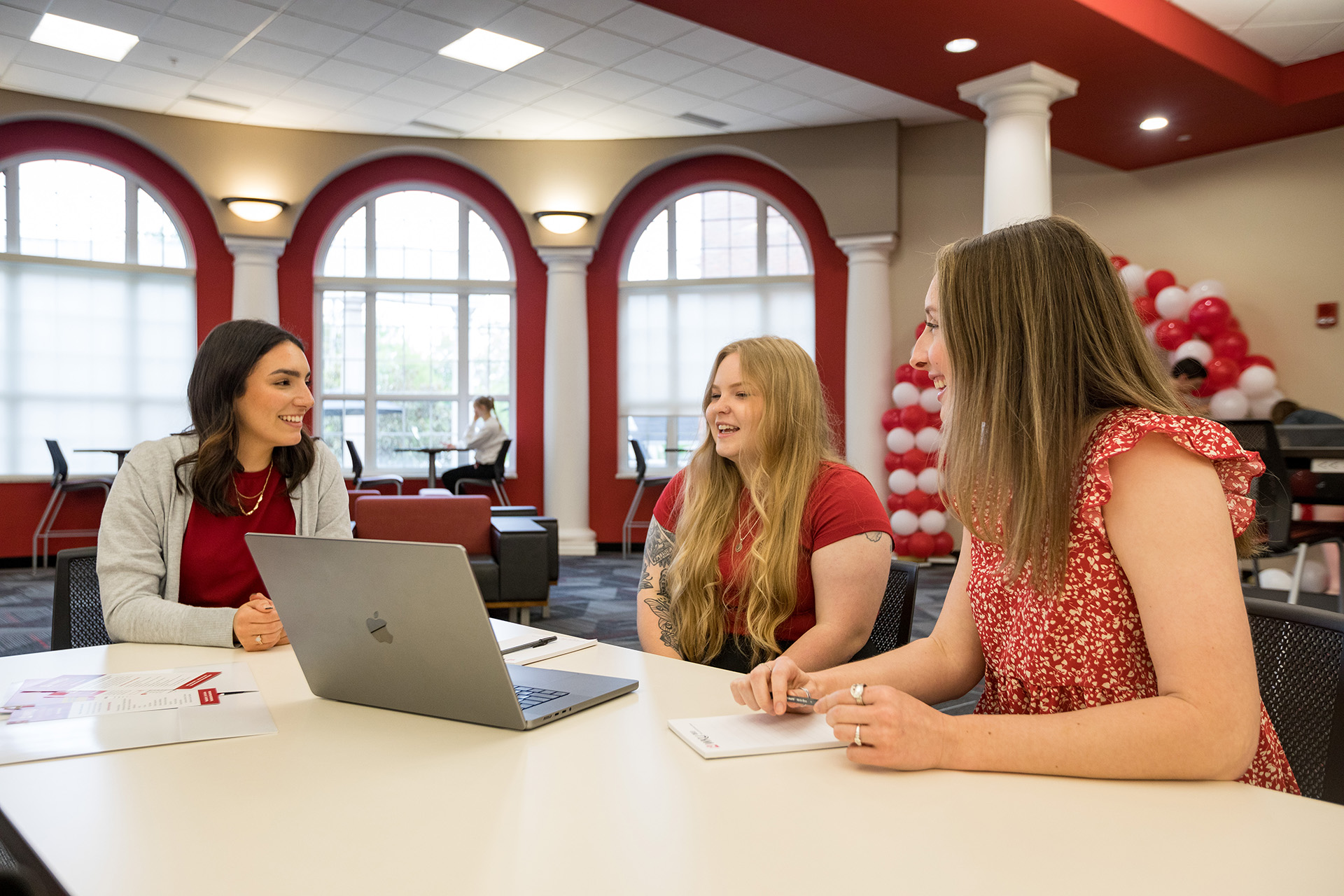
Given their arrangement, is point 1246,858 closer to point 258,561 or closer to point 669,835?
point 669,835

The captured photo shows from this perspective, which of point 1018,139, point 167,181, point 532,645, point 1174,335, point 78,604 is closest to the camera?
point 532,645

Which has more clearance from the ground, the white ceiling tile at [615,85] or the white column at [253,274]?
the white ceiling tile at [615,85]

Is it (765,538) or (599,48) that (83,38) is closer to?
(599,48)

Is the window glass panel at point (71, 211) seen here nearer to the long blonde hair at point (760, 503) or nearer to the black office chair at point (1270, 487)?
the long blonde hair at point (760, 503)

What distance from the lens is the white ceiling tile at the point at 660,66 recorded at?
5.80m

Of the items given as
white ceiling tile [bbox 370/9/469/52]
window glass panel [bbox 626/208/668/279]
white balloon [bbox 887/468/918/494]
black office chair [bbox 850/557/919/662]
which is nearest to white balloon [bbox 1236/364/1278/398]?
white balloon [bbox 887/468/918/494]

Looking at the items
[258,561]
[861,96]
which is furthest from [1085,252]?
[861,96]

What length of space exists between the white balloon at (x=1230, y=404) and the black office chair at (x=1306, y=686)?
5032 millimetres

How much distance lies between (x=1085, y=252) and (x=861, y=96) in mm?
5931

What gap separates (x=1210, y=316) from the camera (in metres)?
5.67

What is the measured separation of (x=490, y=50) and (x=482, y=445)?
10.4 ft

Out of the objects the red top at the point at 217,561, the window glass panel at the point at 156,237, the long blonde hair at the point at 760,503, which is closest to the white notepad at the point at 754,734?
the long blonde hair at the point at 760,503

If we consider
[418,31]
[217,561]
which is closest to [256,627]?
[217,561]

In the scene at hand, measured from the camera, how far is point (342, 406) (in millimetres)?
8195
